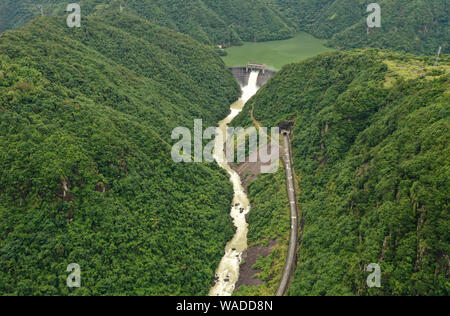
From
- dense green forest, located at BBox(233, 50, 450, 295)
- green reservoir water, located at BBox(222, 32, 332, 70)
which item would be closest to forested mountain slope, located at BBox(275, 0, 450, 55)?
green reservoir water, located at BBox(222, 32, 332, 70)

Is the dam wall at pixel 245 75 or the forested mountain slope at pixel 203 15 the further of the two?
the forested mountain slope at pixel 203 15

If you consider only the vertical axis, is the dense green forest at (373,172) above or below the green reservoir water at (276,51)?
below

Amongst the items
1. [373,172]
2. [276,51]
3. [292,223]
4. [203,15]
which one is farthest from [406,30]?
[292,223]

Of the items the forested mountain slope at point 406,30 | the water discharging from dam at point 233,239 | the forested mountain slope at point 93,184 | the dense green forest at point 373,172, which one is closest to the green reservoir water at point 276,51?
the forested mountain slope at point 406,30

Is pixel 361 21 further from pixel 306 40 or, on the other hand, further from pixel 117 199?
pixel 117 199

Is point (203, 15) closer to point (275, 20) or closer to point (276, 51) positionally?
point (275, 20)

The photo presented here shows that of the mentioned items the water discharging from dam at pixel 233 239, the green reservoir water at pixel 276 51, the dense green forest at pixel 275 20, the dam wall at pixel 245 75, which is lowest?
the water discharging from dam at pixel 233 239

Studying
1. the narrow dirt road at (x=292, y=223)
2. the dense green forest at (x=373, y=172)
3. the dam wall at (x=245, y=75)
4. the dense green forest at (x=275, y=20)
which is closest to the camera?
the dense green forest at (x=373, y=172)

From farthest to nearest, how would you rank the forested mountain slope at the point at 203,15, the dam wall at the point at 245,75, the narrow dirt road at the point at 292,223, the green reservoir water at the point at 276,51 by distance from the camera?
the forested mountain slope at the point at 203,15
the green reservoir water at the point at 276,51
the dam wall at the point at 245,75
the narrow dirt road at the point at 292,223

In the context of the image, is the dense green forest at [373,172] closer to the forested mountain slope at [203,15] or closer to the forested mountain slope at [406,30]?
the forested mountain slope at [406,30]
